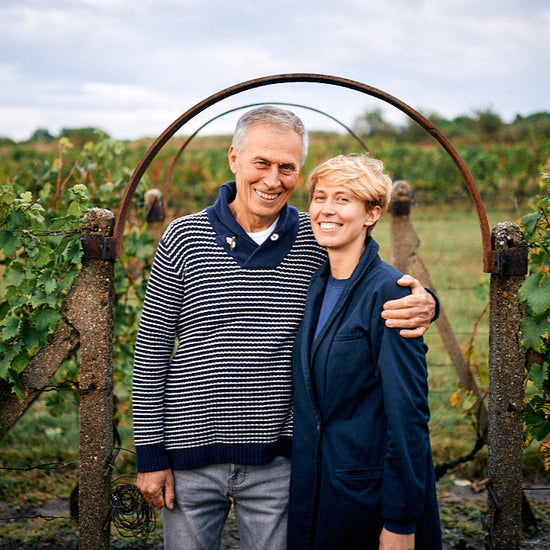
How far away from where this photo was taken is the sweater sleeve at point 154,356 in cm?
200

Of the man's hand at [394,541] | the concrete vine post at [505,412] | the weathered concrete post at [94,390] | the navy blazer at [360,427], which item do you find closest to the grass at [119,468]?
the weathered concrete post at [94,390]

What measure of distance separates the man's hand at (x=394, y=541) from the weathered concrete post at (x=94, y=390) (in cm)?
123

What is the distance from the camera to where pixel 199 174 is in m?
21.7

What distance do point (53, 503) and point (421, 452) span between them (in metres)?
2.77

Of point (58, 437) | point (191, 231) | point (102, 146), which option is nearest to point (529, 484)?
point (191, 231)

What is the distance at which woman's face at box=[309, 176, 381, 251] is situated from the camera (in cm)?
186

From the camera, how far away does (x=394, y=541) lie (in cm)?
166

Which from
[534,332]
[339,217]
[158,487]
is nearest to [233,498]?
[158,487]

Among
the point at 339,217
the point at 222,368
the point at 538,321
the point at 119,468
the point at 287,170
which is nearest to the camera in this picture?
the point at 339,217

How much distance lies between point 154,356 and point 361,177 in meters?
1.01

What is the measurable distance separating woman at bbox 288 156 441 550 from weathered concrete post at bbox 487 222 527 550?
2.26 ft

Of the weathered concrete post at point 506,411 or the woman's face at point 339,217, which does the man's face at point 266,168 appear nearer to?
the woman's face at point 339,217

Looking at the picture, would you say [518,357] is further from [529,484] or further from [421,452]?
[529,484]

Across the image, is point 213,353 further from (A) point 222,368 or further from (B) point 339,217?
(B) point 339,217
